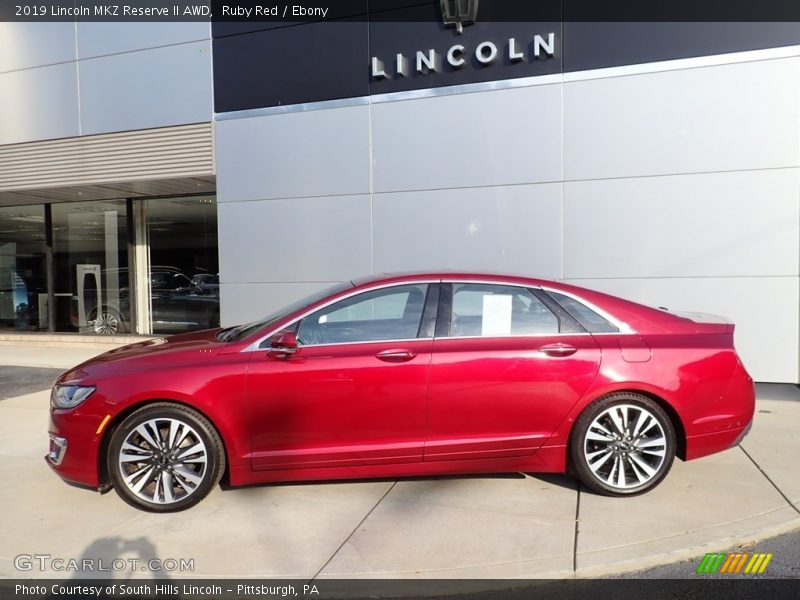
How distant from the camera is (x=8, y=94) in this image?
10.4 m

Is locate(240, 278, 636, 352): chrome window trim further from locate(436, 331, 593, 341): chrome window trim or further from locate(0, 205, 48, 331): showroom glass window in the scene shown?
locate(0, 205, 48, 331): showroom glass window

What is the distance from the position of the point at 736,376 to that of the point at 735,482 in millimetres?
854

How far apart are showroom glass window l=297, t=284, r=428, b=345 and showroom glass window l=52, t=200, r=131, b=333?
31.5ft

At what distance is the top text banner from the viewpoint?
6.94m

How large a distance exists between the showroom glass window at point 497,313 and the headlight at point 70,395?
246cm

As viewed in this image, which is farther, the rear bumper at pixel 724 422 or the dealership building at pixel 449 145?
the dealership building at pixel 449 145

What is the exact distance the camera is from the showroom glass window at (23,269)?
13156 mm

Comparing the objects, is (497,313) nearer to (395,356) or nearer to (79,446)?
(395,356)

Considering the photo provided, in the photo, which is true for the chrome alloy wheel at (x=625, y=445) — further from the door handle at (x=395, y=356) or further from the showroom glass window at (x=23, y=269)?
the showroom glass window at (x=23, y=269)

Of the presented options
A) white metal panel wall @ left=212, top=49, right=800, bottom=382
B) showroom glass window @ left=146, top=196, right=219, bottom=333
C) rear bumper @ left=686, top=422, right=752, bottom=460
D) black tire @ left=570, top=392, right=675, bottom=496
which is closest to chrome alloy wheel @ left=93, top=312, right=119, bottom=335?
showroom glass window @ left=146, top=196, right=219, bottom=333

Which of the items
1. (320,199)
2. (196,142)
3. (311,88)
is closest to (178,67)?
(196,142)

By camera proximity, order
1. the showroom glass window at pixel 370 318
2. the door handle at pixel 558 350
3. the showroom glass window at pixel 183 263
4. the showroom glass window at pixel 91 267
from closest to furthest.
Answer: the door handle at pixel 558 350
the showroom glass window at pixel 370 318
the showroom glass window at pixel 183 263
the showroom glass window at pixel 91 267

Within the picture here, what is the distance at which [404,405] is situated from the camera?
3.72m

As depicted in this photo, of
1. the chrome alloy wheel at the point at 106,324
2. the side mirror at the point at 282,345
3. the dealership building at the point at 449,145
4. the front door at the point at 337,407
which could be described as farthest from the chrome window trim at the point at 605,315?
the chrome alloy wheel at the point at 106,324
